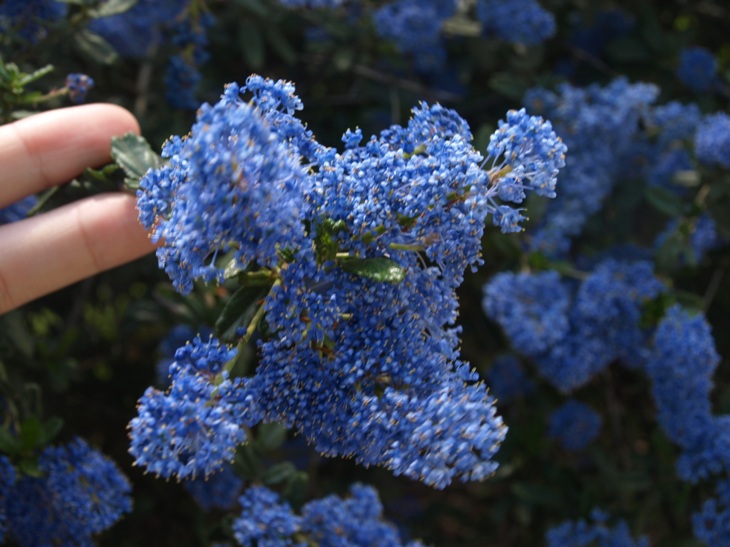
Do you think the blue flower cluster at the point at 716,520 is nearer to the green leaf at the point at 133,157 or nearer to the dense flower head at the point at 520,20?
the dense flower head at the point at 520,20

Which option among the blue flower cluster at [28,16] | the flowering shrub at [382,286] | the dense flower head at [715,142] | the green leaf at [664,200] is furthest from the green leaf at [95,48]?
the dense flower head at [715,142]

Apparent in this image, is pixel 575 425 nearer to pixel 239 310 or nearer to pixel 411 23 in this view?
pixel 411 23

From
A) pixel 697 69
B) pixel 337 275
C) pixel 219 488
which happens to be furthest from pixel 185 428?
pixel 697 69

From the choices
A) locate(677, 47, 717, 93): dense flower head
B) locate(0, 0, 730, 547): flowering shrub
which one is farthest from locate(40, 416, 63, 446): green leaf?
locate(677, 47, 717, 93): dense flower head

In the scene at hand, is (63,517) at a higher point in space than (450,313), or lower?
lower

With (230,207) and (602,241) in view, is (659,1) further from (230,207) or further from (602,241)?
(230,207)

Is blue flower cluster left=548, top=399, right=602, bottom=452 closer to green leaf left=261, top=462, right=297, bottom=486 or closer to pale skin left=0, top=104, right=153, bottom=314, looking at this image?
green leaf left=261, top=462, right=297, bottom=486

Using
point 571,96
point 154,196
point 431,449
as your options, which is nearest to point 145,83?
point 571,96
